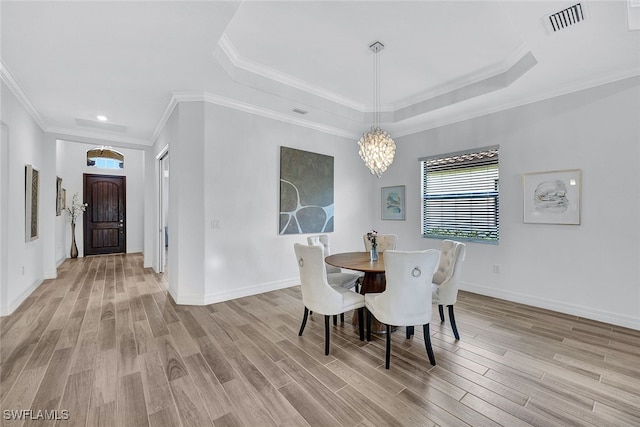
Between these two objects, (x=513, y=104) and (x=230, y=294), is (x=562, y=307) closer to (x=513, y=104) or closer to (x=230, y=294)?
(x=513, y=104)

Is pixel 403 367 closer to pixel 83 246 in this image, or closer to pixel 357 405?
pixel 357 405

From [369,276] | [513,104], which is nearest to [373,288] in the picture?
[369,276]

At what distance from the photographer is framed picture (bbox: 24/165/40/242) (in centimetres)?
386

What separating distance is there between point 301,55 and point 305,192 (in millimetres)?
2171

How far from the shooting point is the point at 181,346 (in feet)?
8.61

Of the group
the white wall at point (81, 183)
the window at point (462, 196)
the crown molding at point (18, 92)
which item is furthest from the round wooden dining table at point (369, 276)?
the white wall at point (81, 183)

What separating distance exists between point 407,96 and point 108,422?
4857 millimetres

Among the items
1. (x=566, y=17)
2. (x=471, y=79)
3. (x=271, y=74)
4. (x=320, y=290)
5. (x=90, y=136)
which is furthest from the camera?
A: (x=90, y=136)

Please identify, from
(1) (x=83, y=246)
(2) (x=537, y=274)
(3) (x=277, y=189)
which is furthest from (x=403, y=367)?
(1) (x=83, y=246)

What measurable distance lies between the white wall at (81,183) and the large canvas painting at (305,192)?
12.4 feet

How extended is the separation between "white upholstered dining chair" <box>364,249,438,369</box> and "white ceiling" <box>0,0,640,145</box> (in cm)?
209

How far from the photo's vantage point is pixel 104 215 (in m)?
7.66

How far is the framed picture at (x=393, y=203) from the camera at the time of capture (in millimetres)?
5289

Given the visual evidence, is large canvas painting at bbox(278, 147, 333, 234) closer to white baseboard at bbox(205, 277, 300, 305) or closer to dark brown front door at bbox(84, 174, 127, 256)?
white baseboard at bbox(205, 277, 300, 305)
